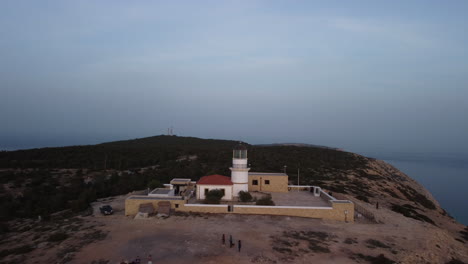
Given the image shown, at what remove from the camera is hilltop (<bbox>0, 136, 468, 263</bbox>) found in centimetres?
1727

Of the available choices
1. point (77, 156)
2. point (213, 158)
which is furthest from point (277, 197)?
point (77, 156)

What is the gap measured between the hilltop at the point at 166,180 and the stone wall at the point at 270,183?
16.8 ft

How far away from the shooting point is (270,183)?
24.7 meters

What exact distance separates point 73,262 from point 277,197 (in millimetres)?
15001

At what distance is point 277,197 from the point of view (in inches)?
891

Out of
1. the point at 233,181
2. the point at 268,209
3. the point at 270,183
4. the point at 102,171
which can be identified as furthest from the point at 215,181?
the point at 102,171

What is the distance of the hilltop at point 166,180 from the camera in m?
17.3

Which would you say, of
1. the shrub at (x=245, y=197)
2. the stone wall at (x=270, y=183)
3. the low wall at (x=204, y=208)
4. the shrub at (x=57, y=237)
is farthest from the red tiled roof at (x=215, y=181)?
the shrub at (x=57, y=237)

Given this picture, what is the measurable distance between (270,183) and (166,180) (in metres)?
13.0

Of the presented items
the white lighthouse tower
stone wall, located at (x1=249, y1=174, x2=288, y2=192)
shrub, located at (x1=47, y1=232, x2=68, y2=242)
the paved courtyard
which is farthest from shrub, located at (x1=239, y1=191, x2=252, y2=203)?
shrub, located at (x1=47, y1=232, x2=68, y2=242)

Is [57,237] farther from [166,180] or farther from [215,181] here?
[166,180]

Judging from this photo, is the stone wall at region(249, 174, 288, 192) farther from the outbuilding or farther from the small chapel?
the outbuilding

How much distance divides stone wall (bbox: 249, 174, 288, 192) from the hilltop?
16.8ft

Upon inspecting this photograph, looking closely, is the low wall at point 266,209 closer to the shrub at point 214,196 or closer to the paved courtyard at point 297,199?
the shrub at point 214,196
